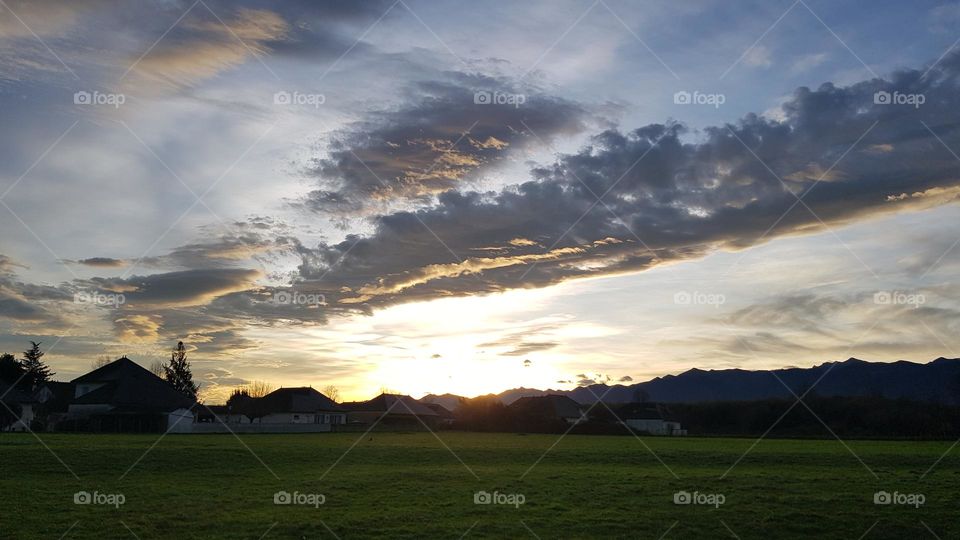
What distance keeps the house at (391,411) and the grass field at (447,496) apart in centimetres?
8432

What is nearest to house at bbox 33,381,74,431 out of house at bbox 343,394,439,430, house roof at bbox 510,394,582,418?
house at bbox 343,394,439,430

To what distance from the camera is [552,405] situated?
12850 centimetres

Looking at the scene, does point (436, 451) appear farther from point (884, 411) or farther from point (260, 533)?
point (884, 411)

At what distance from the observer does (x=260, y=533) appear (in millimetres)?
20422

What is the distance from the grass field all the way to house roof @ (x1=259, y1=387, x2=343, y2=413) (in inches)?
3103

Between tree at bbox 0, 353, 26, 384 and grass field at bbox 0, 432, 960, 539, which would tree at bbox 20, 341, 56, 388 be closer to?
tree at bbox 0, 353, 26, 384

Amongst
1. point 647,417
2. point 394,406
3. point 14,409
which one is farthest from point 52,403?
point 647,417

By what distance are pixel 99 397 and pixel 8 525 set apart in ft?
270

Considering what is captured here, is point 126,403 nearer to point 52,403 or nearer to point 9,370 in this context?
point 52,403
